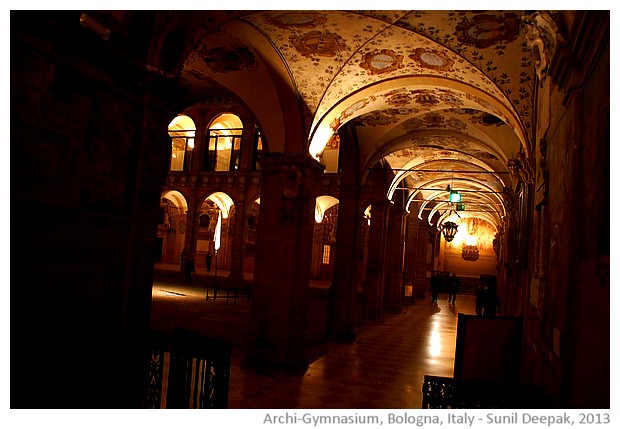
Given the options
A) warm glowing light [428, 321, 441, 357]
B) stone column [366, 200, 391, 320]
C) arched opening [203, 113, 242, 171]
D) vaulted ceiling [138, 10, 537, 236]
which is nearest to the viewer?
vaulted ceiling [138, 10, 537, 236]

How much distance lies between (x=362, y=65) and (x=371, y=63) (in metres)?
0.15

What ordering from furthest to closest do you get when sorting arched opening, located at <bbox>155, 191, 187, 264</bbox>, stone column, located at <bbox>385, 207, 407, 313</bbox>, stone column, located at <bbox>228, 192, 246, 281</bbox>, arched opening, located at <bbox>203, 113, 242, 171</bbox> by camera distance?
arched opening, located at <bbox>155, 191, 187, 264</bbox>, arched opening, located at <bbox>203, 113, 242, 171</bbox>, stone column, located at <bbox>228, 192, 246, 281</bbox>, stone column, located at <bbox>385, 207, 407, 313</bbox>

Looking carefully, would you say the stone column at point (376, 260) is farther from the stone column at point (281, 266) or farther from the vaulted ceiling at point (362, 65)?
the stone column at point (281, 266)

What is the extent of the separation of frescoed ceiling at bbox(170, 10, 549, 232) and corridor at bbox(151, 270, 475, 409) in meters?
4.04

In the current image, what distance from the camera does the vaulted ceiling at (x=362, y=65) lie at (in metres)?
6.52

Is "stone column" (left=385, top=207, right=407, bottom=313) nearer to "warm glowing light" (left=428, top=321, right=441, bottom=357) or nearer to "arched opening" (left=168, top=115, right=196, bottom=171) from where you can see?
"warm glowing light" (left=428, top=321, right=441, bottom=357)

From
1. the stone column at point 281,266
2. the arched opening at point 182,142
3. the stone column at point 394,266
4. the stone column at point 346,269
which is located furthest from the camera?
the arched opening at point 182,142

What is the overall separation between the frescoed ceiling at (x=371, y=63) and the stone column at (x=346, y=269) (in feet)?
8.69

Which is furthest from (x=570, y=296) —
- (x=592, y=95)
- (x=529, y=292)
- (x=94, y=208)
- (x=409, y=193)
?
(x=409, y=193)

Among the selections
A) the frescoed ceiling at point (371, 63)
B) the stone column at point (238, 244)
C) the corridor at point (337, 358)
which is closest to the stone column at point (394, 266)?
the corridor at point (337, 358)

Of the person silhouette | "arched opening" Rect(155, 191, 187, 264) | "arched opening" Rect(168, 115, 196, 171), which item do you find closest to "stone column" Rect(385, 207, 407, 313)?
Answer: the person silhouette

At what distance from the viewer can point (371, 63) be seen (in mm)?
7812

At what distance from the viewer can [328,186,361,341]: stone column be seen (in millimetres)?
12008

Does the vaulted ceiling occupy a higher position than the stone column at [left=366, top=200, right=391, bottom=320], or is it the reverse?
the vaulted ceiling
